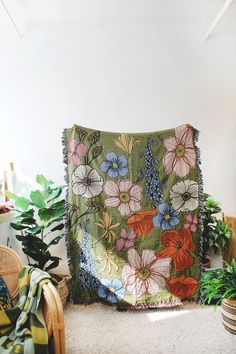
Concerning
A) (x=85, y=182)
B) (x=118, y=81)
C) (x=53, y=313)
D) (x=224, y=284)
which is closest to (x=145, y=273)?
(x=224, y=284)

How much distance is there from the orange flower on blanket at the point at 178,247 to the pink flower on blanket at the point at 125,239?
25 cm

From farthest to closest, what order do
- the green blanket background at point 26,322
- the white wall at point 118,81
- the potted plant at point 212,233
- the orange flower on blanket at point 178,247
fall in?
the white wall at point 118,81 < the potted plant at point 212,233 < the orange flower on blanket at point 178,247 < the green blanket background at point 26,322

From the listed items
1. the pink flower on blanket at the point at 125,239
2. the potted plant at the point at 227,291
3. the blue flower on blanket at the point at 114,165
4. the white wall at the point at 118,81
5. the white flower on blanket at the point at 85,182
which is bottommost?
the potted plant at the point at 227,291

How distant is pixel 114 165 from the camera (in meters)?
2.48

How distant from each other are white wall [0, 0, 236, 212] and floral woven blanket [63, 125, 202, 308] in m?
0.63

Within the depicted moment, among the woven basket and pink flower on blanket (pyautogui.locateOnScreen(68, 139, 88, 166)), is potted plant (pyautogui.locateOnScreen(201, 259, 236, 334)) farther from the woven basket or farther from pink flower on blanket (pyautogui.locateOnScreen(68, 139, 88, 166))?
pink flower on blanket (pyautogui.locateOnScreen(68, 139, 88, 166))

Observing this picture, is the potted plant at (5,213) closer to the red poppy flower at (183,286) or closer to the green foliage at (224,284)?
the red poppy flower at (183,286)

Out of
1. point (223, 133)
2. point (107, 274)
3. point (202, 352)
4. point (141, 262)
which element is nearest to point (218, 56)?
point (223, 133)

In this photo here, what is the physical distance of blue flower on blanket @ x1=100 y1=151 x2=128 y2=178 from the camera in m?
2.47

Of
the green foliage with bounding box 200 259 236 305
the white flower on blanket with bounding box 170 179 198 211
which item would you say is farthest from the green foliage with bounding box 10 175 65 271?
the green foliage with bounding box 200 259 236 305

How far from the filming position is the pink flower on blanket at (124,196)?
2457 millimetres

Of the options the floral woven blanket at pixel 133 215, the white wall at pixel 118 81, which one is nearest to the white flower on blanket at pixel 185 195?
the floral woven blanket at pixel 133 215

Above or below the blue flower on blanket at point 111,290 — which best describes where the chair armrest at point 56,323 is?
above

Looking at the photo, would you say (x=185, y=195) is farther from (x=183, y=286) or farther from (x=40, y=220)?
(x=40, y=220)
